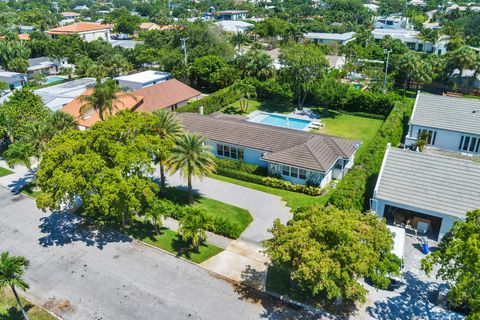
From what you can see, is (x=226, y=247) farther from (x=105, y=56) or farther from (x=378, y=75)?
(x=105, y=56)

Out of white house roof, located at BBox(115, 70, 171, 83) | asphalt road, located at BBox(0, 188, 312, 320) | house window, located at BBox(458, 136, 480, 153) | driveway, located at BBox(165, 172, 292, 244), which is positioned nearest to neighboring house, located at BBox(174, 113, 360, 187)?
driveway, located at BBox(165, 172, 292, 244)

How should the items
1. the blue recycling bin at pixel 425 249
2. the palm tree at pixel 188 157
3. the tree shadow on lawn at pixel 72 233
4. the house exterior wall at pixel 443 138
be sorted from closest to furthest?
the blue recycling bin at pixel 425 249 → the tree shadow on lawn at pixel 72 233 → the palm tree at pixel 188 157 → the house exterior wall at pixel 443 138

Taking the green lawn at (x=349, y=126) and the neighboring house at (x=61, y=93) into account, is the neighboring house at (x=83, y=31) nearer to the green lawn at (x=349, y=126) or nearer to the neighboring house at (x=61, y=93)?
the neighboring house at (x=61, y=93)

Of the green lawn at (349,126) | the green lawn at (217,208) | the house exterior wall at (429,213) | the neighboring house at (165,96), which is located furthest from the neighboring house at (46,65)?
the house exterior wall at (429,213)

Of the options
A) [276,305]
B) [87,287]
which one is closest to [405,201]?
[276,305]

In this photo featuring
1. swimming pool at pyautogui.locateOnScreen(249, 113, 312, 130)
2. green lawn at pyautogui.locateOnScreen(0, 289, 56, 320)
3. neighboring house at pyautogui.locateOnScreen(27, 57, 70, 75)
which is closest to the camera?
green lawn at pyautogui.locateOnScreen(0, 289, 56, 320)

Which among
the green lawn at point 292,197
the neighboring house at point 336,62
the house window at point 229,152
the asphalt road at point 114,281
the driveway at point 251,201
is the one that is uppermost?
the neighboring house at point 336,62

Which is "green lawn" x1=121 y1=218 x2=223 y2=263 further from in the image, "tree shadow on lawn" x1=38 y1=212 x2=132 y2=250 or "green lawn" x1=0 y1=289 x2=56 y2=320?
"green lawn" x1=0 y1=289 x2=56 y2=320
